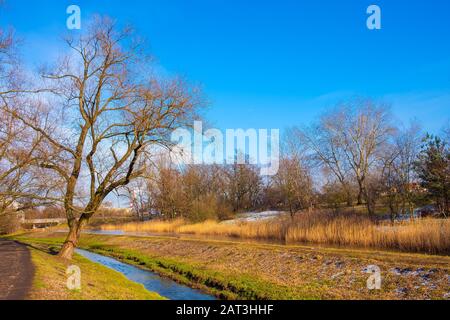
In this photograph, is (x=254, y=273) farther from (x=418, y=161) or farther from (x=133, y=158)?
(x=418, y=161)

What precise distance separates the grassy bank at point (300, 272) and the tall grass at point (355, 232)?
1810 mm

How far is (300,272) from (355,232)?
18.8ft

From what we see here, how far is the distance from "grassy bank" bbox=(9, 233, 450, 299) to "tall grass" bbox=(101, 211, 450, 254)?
5.94 ft

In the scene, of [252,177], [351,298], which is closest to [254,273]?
[351,298]

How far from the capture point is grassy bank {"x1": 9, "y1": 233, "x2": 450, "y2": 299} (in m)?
10.1

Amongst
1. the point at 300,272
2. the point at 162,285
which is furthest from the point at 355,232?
the point at 162,285

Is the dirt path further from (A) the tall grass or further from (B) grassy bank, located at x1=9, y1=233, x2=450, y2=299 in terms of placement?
(A) the tall grass

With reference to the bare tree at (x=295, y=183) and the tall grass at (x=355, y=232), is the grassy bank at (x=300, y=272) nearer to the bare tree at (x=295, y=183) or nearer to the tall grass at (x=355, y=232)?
the tall grass at (x=355, y=232)

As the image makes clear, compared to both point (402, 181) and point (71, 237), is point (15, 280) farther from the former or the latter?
point (402, 181)

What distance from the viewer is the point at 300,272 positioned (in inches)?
518

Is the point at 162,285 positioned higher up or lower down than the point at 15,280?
lower down

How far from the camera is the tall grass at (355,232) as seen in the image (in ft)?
46.7

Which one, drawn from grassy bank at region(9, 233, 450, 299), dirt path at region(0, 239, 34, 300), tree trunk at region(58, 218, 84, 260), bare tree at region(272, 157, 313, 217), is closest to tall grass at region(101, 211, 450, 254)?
grassy bank at region(9, 233, 450, 299)
